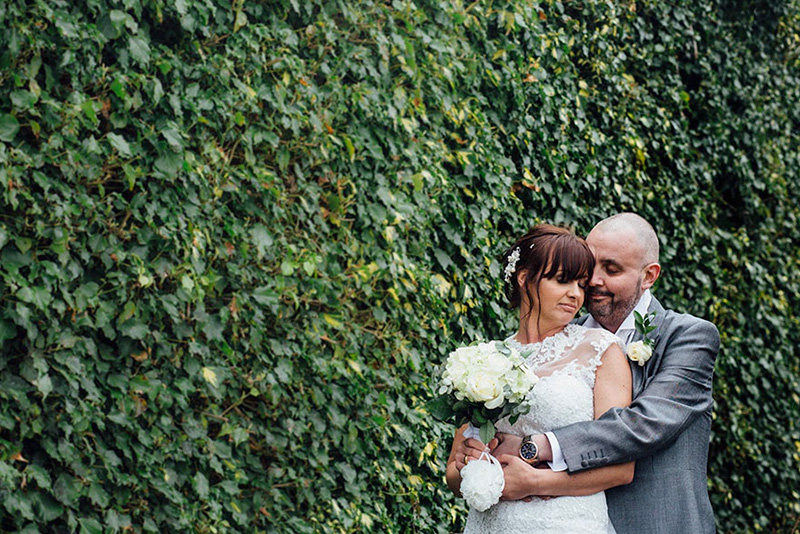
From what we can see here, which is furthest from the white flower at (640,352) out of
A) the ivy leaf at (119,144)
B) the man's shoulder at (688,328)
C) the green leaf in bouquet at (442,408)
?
the ivy leaf at (119,144)

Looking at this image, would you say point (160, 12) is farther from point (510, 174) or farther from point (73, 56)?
point (510, 174)

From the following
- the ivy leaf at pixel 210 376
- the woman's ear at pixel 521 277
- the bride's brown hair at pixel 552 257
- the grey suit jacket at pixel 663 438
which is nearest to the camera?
the grey suit jacket at pixel 663 438

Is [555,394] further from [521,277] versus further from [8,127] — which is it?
[8,127]

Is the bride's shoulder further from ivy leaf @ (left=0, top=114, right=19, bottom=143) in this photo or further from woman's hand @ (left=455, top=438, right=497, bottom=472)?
ivy leaf @ (left=0, top=114, right=19, bottom=143)

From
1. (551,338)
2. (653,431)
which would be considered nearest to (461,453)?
(551,338)

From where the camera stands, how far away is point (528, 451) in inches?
108

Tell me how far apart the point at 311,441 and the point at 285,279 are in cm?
68

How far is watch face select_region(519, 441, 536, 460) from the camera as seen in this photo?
8.96ft

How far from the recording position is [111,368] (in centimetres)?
317

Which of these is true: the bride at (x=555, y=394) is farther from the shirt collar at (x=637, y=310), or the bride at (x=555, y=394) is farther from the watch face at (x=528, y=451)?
the shirt collar at (x=637, y=310)

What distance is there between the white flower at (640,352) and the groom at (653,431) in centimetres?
6

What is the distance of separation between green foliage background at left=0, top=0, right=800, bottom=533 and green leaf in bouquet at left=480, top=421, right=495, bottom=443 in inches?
46.8

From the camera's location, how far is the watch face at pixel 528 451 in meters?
2.73

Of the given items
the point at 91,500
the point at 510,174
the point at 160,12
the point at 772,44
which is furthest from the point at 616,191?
the point at 91,500
